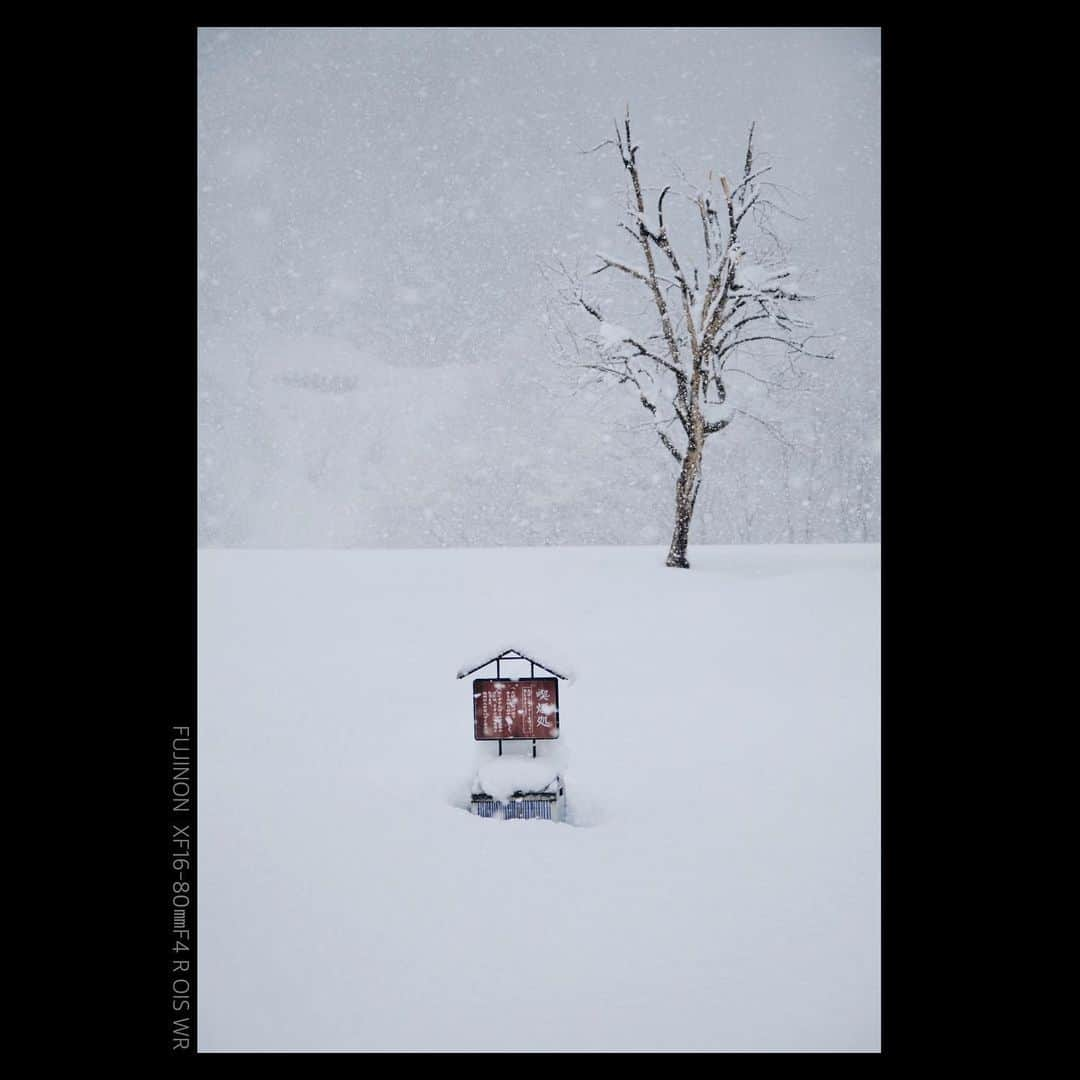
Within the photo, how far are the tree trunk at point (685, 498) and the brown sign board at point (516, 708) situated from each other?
5307 mm

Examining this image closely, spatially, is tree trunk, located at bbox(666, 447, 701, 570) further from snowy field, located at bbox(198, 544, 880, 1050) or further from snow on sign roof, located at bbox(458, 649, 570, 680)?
snow on sign roof, located at bbox(458, 649, 570, 680)

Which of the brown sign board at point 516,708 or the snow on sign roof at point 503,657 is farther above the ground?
the snow on sign roof at point 503,657

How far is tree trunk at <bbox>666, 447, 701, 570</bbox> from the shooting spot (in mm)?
9398

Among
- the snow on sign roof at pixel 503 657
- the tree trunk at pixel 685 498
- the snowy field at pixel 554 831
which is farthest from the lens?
the tree trunk at pixel 685 498

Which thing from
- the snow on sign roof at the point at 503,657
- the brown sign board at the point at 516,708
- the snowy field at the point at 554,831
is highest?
the snow on sign roof at the point at 503,657

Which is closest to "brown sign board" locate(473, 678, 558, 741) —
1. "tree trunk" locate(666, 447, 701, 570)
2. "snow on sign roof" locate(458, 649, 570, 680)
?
"snow on sign roof" locate(458, 649, 570, 680)

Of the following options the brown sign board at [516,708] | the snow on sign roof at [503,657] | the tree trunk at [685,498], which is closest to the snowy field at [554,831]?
the snow on sign roof at [503,657]

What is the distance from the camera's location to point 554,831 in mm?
4066

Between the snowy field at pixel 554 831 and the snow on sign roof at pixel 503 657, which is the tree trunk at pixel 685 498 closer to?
A: the snowy field at pixel 554 831

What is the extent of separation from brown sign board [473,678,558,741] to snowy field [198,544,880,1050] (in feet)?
0.72

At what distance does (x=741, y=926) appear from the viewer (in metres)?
3.32

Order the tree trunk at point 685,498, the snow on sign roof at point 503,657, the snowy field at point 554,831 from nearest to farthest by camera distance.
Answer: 1. the snowy field at point 554,831
2. the snow on sign roof at point 503,657
3. the tree trunk at point 685,498

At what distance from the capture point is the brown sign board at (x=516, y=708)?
14.7ft

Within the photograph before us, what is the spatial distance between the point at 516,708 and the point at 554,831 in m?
0.76
